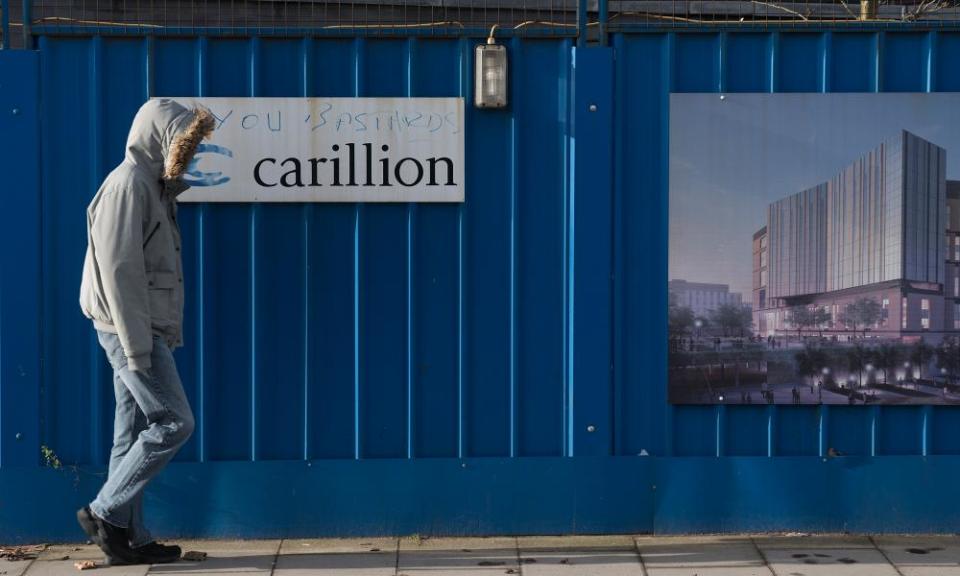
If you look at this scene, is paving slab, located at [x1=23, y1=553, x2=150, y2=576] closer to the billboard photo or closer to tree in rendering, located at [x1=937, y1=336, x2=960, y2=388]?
the billboard photo

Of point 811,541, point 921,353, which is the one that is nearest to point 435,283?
point 811,541

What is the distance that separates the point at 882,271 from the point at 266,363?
115 inches

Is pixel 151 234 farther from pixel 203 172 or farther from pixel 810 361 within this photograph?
pixel 810 361

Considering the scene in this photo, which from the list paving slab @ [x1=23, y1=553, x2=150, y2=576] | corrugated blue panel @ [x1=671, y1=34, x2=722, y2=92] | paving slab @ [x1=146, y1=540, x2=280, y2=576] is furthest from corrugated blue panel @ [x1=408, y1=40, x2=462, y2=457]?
paving slab @ [x1=23, y1=553, x2=150, y2=576]

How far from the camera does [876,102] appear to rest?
5.88 metres

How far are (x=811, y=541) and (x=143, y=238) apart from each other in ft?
10.9

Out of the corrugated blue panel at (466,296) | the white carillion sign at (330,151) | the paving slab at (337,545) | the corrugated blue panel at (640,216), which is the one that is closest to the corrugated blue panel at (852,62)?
the corrugated blue panel at (466,296)

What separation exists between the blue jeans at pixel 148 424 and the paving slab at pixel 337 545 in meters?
0.79

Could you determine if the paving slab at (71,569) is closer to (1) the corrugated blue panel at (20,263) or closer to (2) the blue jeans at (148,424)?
(2) the blue jeans at (148,424)

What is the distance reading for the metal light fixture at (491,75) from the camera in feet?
19.1

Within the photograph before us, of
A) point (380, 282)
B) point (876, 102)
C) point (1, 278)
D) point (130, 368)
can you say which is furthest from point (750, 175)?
point (1, 278)

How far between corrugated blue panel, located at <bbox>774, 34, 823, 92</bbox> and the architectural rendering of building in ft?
1.43

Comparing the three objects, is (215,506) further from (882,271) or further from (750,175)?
(882,271)

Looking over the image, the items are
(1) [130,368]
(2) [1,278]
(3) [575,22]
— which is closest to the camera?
(1) [130,368]
